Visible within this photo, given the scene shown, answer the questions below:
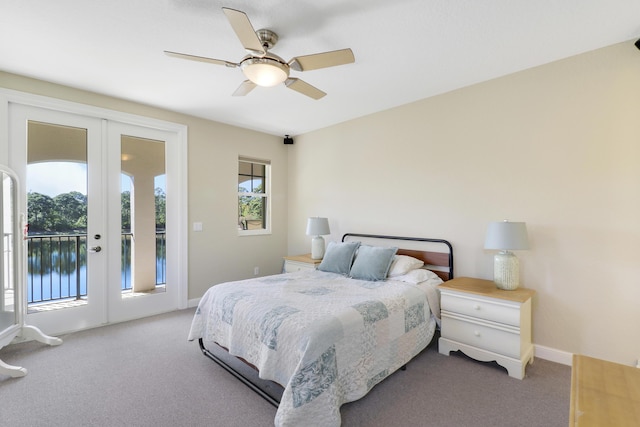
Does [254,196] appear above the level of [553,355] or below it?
above

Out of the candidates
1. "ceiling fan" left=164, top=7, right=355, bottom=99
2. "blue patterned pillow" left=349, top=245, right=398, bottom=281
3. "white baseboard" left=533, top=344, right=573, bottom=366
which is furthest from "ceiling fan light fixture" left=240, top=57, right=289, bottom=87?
"white baseboard" left=533, top=344, right=573, bottom=366

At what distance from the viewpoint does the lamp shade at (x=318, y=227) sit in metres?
4.29

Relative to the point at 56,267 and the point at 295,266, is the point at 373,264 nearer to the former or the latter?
the point at 295,266

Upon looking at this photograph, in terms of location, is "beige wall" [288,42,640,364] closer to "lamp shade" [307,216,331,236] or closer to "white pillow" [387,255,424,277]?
"white pillow" [387,255,424,277]

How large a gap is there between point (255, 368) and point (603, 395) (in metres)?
1.92

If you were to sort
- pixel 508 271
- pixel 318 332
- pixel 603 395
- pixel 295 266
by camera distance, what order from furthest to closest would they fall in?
pixel 295 266 < pixel 508 271 < pixel 318 332 < pixel 603 395

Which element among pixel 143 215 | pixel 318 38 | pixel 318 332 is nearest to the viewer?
pixel 318 332

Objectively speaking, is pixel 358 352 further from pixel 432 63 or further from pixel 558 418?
pixel 432 63

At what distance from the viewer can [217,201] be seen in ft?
14.7

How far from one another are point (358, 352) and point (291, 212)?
11.5 feet

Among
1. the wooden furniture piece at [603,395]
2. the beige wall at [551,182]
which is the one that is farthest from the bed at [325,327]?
the wooden furniture piece at [603,395]

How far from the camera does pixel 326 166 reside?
4.77 metres

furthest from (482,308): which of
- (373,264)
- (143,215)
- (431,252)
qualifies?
(143,215)

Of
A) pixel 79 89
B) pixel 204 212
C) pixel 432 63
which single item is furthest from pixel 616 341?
pixel 79 89
